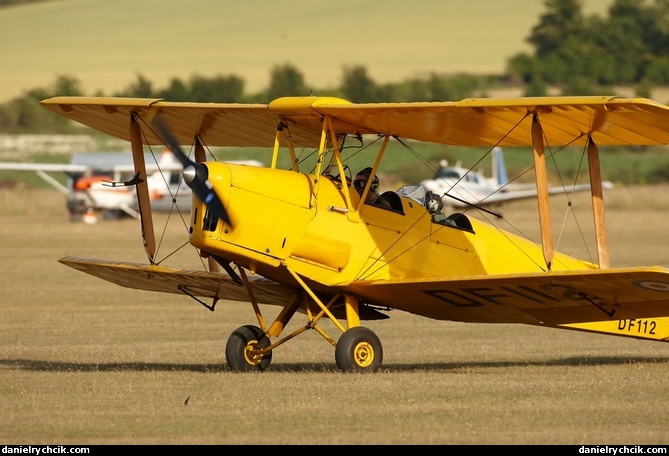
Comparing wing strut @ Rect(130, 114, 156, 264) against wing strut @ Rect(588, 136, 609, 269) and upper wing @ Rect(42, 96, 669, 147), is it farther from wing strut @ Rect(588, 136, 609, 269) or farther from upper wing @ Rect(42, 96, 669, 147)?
wing strut @ Rect(588, 136, 609, 269)

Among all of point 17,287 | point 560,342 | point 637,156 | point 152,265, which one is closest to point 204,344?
point 152,265

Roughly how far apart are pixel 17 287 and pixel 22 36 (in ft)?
200

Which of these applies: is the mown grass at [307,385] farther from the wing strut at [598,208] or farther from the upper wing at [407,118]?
the upper wing at [407,118]

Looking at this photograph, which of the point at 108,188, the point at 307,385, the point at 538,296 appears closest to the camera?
the point at 307,385

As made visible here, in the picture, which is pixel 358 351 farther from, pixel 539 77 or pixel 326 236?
pixel 539 77

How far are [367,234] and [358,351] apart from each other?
3.86ft

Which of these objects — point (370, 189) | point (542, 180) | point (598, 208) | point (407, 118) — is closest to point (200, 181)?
point (370, 189)

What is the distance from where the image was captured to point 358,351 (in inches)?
447

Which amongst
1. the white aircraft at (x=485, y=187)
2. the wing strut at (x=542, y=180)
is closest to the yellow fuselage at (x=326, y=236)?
the wing strut at (x=542, y=180)

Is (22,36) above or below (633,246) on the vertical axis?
above
